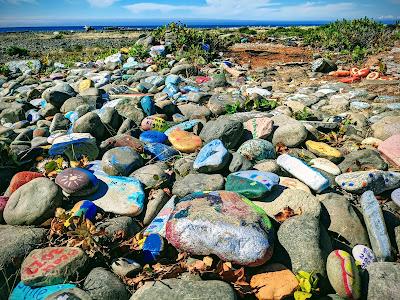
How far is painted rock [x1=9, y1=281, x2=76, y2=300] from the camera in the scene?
6.02 ft

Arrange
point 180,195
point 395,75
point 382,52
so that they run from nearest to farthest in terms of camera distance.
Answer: point 180,195 < point 395,75 < point 382,52

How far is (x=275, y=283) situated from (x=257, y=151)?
1.62 m

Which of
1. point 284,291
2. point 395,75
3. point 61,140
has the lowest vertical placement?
point 284,291

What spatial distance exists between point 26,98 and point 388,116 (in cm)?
633

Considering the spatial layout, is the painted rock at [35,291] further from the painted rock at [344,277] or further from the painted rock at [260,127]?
the painted rock at [260,127]

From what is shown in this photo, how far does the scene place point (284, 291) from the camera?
1848 millimetres

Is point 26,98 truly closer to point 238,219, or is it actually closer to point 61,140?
point 61,140

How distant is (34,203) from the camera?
2.46m

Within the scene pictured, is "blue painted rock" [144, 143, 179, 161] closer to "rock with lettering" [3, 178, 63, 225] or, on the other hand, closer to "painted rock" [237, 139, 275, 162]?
"painted rock" [237, 139, 275, 162]

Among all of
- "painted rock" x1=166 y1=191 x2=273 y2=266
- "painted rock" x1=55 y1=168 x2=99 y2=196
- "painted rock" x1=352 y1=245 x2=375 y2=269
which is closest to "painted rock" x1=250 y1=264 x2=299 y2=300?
"painted rock" x1=166 y1=191 x2=273 y2=266

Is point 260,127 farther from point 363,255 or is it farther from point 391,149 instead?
point 363,255

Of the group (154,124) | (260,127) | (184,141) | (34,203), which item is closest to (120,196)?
(34,203)

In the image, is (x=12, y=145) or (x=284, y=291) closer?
(x=284, y=291)

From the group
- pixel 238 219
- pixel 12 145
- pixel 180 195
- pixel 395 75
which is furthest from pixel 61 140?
pixel 395 75
